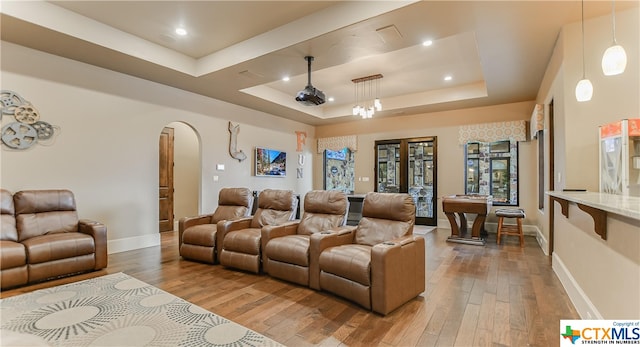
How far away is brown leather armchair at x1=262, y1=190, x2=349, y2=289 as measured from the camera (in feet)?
10.3

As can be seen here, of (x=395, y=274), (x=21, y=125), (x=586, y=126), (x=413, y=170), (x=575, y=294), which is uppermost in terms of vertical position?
(x=21, y=125)

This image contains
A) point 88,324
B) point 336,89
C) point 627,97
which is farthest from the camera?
point 336,89

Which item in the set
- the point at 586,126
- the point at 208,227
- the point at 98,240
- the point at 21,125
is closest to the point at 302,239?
the point at 208,227

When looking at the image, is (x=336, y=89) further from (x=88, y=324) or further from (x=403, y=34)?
(x=88, y=324)

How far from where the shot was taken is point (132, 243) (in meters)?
4.87

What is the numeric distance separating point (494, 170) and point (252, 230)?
18.1 feet

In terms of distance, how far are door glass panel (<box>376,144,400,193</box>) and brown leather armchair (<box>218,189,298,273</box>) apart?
4.07 meters

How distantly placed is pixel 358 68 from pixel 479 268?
365 centimetres

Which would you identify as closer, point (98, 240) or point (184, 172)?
point (98, 240)

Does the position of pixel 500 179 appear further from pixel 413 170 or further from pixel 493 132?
pixel 413 170

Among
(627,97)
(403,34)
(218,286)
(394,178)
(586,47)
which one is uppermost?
(403,34)

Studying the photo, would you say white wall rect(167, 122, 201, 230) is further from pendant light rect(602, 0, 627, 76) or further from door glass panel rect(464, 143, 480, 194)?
pendant light rect(602, 0, 627, 76)

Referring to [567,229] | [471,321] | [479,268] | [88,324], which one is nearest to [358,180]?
[479,268]

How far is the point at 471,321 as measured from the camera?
7.87ft
